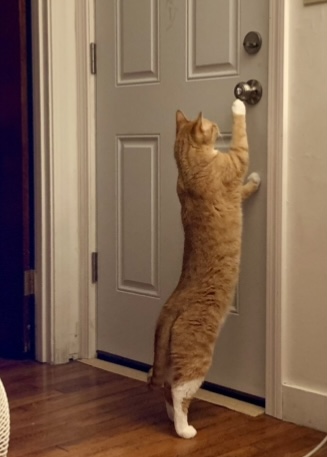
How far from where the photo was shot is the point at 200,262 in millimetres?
2299

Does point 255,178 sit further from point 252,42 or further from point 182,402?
point 182,402

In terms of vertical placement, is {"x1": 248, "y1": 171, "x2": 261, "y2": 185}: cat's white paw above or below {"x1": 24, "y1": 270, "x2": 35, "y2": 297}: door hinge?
above

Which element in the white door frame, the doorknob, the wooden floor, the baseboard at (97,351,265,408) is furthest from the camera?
the white door frame

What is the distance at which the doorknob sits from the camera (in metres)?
2.39

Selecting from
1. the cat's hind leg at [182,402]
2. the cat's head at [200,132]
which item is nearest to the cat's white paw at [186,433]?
the cat's hind leg at [182,402]

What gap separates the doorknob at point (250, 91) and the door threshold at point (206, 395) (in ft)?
3.00

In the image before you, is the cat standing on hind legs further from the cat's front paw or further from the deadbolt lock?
the deadbolt lock

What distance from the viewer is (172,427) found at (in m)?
2.34

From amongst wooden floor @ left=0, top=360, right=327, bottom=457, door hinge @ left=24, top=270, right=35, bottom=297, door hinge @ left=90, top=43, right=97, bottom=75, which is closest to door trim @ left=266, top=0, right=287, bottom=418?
wooden floor @ left=0, top=360, right=327, bottom=457

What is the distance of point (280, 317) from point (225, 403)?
358mm

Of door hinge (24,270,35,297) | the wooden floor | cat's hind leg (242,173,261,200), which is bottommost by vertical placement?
the wooden floor

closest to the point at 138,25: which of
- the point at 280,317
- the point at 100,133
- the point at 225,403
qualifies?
the point at 100,133

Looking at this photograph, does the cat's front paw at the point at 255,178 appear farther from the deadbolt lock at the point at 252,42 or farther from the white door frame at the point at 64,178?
the white door frame at the point at 64,178

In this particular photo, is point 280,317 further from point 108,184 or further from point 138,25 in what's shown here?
point 138,25
